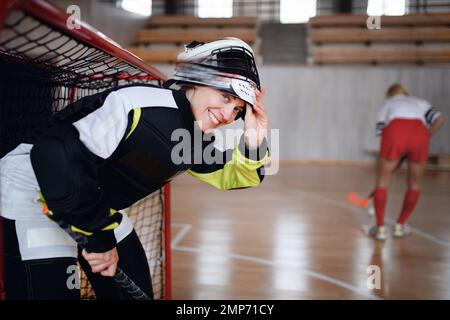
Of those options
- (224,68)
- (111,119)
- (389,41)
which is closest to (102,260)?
(111,119)

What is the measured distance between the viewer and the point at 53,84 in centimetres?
182

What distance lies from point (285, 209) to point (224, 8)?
10.3m

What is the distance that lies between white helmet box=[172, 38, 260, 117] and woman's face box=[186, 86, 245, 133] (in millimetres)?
38

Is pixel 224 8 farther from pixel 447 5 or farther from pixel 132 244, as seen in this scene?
pixel 132 244

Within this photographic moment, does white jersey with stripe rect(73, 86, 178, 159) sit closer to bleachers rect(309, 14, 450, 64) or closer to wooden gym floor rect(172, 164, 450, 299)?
wooden gym floor rect(172, 164, 450, 299)

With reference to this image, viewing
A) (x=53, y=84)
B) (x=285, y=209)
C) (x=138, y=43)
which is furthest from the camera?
(x=138, y=43)

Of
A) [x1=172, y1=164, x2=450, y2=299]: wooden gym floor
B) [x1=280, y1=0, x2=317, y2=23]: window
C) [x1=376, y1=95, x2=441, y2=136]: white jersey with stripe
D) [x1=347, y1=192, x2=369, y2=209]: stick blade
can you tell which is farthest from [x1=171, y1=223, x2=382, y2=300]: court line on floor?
[x1=280, y1=0, x2=317, y2=23]: window

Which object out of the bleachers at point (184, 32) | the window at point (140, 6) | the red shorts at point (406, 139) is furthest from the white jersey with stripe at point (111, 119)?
the window at point (140, 6)

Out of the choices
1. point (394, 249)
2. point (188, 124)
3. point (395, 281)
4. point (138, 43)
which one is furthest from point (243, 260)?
point (138, 43)

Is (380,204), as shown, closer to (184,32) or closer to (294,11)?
(184,32)

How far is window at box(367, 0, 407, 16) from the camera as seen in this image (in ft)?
41.8

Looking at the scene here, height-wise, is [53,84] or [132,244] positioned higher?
[53,84]

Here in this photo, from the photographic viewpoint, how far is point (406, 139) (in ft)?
13.5

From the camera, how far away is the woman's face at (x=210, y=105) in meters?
1.30
